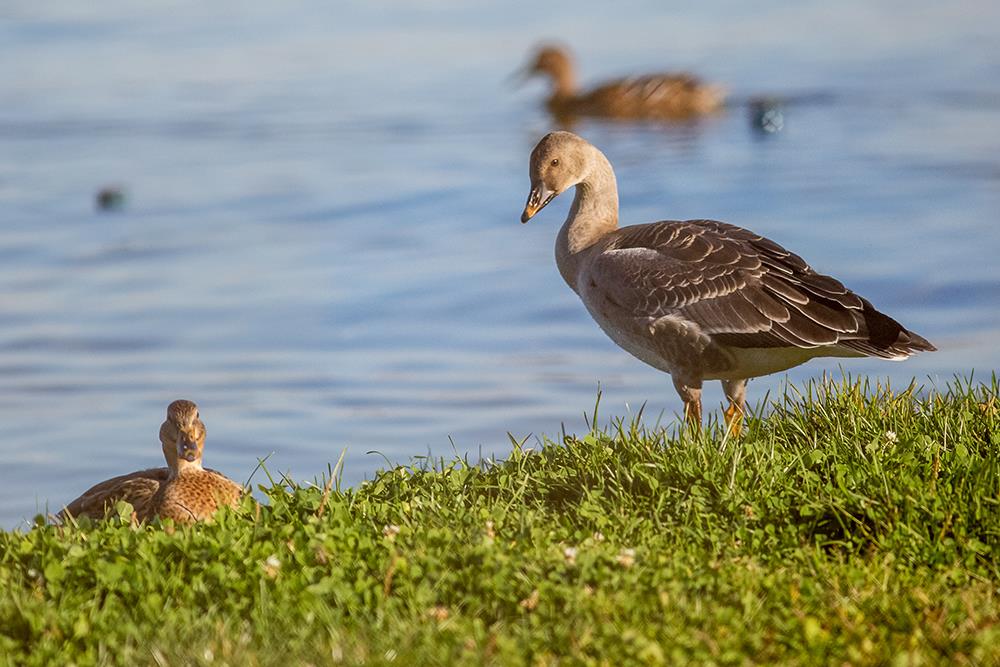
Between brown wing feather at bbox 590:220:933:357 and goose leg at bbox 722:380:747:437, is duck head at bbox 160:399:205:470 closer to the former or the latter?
brown wing feather at bbox 590:220:933:357

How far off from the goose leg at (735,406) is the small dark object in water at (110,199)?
12.7m

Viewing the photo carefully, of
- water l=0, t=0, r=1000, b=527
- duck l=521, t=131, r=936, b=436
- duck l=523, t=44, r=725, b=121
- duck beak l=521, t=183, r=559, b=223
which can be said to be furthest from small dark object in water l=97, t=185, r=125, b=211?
duck l=521, t=131, r=936, b=436

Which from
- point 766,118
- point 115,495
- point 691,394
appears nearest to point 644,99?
point 766,118

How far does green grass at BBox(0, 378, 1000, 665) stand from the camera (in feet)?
17.4

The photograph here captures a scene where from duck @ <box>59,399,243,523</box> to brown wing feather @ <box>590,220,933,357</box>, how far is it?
2.24 m

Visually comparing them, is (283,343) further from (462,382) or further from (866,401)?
(866,401)

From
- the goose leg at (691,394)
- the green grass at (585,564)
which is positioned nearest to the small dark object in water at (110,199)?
the goose leg at (691,394)

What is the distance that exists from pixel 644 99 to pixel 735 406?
674 inches

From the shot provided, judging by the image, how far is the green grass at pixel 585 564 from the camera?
17.4ft

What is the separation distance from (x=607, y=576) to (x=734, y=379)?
3116 mm

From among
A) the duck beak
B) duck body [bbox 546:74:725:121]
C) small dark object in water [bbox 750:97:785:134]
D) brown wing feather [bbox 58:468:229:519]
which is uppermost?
duck body [bbox 546:74:725:121]

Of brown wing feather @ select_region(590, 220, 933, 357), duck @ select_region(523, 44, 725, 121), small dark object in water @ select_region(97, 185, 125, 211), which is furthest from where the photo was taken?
duck @ select_region(523, 44, 725, 121)

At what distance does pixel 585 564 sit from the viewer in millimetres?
5750

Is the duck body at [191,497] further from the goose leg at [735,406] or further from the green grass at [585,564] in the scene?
the goose leg at [735,406]
